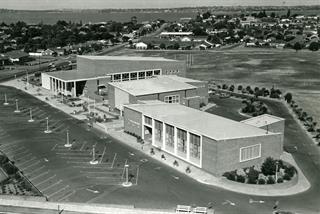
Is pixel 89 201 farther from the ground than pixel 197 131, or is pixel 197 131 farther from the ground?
pixel 197 131

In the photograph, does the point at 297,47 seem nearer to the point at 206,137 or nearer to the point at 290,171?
the point at 290,171

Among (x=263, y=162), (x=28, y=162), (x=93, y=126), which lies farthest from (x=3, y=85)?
(x=263, y=162)

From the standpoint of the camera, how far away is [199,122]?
35406mm

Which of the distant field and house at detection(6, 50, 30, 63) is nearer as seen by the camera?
the distant field

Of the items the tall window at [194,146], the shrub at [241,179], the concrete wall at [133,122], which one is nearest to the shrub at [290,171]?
the shrub at [241,179]

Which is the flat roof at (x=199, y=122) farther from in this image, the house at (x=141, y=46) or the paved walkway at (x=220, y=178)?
the house at (x=141, y=46)

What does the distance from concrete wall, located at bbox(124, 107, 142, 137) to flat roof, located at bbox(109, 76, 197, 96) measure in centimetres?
572

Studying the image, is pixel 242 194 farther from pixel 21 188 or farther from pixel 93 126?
pixel 93 126

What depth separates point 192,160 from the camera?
1314 inches

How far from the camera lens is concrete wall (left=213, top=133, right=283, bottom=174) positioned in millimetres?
30922

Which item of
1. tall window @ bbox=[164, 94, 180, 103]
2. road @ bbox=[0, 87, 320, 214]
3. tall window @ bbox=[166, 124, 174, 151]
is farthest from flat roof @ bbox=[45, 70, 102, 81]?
tall window @ bbox=[166, 124, 174, 151]

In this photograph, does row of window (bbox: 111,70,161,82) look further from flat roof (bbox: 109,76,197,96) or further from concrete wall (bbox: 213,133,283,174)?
concrete wall (bbox: 213,133,283,174)

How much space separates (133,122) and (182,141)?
7.38m

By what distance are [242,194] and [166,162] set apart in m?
7.68
